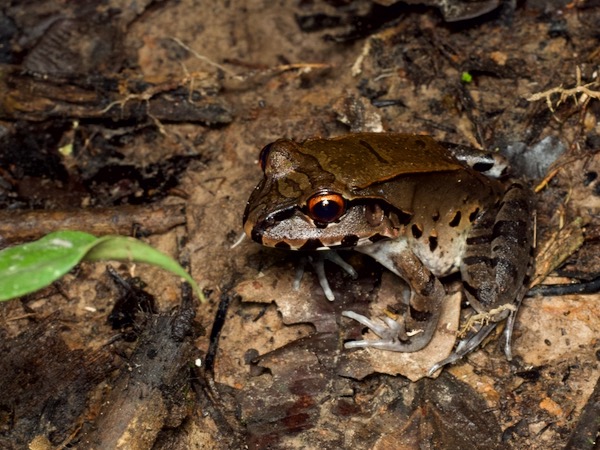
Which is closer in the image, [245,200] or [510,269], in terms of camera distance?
[510,269]

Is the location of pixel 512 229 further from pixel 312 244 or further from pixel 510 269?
pixel 312 244

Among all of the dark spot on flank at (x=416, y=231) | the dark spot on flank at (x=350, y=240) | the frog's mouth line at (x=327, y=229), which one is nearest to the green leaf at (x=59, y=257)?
the frog's mouth line at (x=327, y=229)

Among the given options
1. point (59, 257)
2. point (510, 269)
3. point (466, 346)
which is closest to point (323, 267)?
Result: point (466, 346)

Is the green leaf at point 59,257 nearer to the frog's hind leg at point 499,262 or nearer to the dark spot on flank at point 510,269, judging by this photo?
the frog's hind leg at point 499,262

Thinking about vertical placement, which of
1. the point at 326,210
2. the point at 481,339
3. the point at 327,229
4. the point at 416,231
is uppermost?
the point at 326,210

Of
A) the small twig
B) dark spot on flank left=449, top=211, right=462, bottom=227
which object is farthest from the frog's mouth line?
the small twig

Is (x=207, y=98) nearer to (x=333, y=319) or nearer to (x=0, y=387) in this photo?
(x=333, y=319)

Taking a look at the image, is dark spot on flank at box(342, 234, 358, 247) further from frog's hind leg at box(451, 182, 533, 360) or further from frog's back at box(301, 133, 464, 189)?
frog's hind leg at box(451, 182, 533, 360)
